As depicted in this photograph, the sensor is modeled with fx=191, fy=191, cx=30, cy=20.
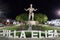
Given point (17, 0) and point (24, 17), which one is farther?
point (17, 0)

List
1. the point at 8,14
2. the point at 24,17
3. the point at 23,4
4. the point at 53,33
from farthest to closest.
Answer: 1. the point at 8,14
2. the point at 23,4
3. the point at 24,17
4. the point at 53,33

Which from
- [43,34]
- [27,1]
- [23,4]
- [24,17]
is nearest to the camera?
[43,34]

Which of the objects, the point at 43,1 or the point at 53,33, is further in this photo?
the point at 43,1

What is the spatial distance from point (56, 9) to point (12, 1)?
12590 millimetres

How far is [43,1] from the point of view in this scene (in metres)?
52.5

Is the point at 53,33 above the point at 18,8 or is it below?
below

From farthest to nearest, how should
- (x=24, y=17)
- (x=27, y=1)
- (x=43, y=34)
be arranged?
(x=27, y=1) → (x=24, y=17) → (x=43, y=34)

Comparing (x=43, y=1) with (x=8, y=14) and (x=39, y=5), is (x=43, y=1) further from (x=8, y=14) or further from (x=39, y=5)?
(x=8, y=14)

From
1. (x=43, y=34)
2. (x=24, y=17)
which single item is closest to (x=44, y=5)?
(x=24, y=17)

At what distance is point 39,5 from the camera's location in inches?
2034

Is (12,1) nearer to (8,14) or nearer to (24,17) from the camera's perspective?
(8,14)

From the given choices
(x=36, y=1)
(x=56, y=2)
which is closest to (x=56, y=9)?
(x=56, y=2)

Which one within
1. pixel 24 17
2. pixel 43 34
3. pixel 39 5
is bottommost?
pixel 43 34

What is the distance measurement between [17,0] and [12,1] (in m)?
1.47
